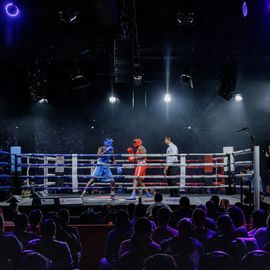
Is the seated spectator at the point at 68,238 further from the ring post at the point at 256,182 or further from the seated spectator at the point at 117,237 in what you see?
the ring post at the point at 256,182

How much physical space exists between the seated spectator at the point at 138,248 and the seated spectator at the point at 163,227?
0.64 meters

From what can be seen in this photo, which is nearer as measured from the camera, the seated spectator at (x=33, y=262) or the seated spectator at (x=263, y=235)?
the seated spectator at (x=33, y=262)

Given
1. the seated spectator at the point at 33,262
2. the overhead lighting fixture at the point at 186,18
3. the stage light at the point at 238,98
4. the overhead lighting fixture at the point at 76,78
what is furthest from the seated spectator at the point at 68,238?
the stage light at the point at 238,98

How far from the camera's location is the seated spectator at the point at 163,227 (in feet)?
13.2

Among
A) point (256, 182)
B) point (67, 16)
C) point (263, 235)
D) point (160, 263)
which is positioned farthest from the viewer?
point (67, 16)

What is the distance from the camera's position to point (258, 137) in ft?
48.1

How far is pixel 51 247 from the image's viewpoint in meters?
3.33

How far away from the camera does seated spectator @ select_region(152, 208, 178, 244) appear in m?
4.01

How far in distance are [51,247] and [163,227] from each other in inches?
49.0

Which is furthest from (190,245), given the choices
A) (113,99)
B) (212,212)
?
(113,99)

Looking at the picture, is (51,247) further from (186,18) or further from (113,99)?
(113,99)

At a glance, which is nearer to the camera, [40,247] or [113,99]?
[40,247]

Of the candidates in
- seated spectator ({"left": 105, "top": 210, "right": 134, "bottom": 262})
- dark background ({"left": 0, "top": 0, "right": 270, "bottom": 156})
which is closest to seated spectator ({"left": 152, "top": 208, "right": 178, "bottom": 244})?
seated spectator ({"left": 105, "top": 210, "right": 134, "bottom": 262})

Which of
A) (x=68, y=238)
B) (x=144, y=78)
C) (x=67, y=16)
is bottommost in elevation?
(x=68, y=238)
